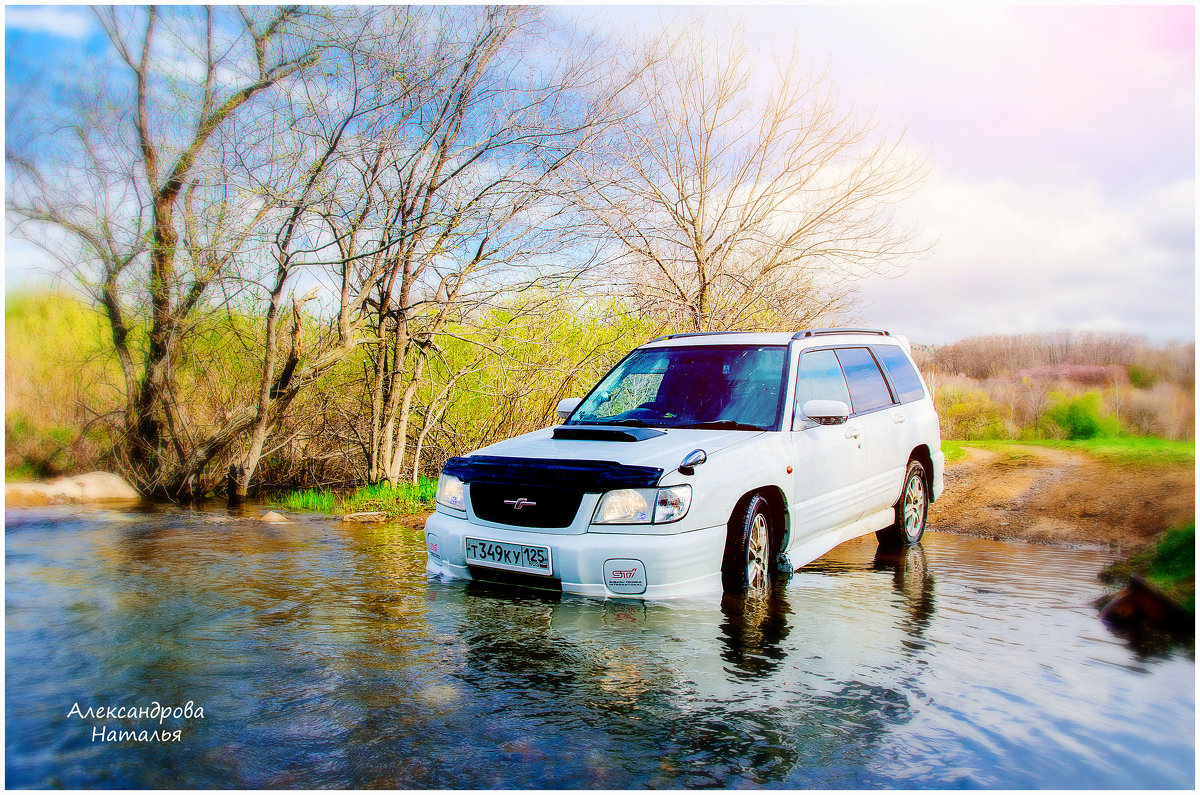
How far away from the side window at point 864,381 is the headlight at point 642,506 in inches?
101

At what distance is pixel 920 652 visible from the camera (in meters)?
4.76

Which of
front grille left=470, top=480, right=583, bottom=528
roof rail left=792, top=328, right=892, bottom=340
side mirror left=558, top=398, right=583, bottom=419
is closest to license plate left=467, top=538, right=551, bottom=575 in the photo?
front grille left=470, top=480, right=583, bottom=528

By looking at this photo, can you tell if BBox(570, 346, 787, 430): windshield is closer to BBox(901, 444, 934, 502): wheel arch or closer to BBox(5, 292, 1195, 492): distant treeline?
BBox(901, 444, 934, 502): wheel arch

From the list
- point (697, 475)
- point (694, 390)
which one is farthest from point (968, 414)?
point (697, 475)

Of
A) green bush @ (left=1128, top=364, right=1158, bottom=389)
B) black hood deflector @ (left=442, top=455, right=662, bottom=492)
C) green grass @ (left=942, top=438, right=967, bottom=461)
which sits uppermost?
green bush @ (left=1128, top=364, right=1158, bottom=389)

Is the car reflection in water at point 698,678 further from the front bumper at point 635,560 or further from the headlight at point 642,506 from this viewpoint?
the headlight at point 642,506

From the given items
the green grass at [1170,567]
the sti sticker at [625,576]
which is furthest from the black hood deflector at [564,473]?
the green grass at [1170,567]

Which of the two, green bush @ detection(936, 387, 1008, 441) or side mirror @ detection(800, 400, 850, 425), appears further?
green bush @ detection(936, 387, 1008, 441)

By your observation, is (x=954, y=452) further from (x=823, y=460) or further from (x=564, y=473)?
(x=564, y=473)

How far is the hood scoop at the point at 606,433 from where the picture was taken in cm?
579

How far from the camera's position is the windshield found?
20.5ft

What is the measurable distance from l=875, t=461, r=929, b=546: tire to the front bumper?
323 centimetres

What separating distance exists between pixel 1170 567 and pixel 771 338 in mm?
3283

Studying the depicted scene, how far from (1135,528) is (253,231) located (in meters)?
10.3
